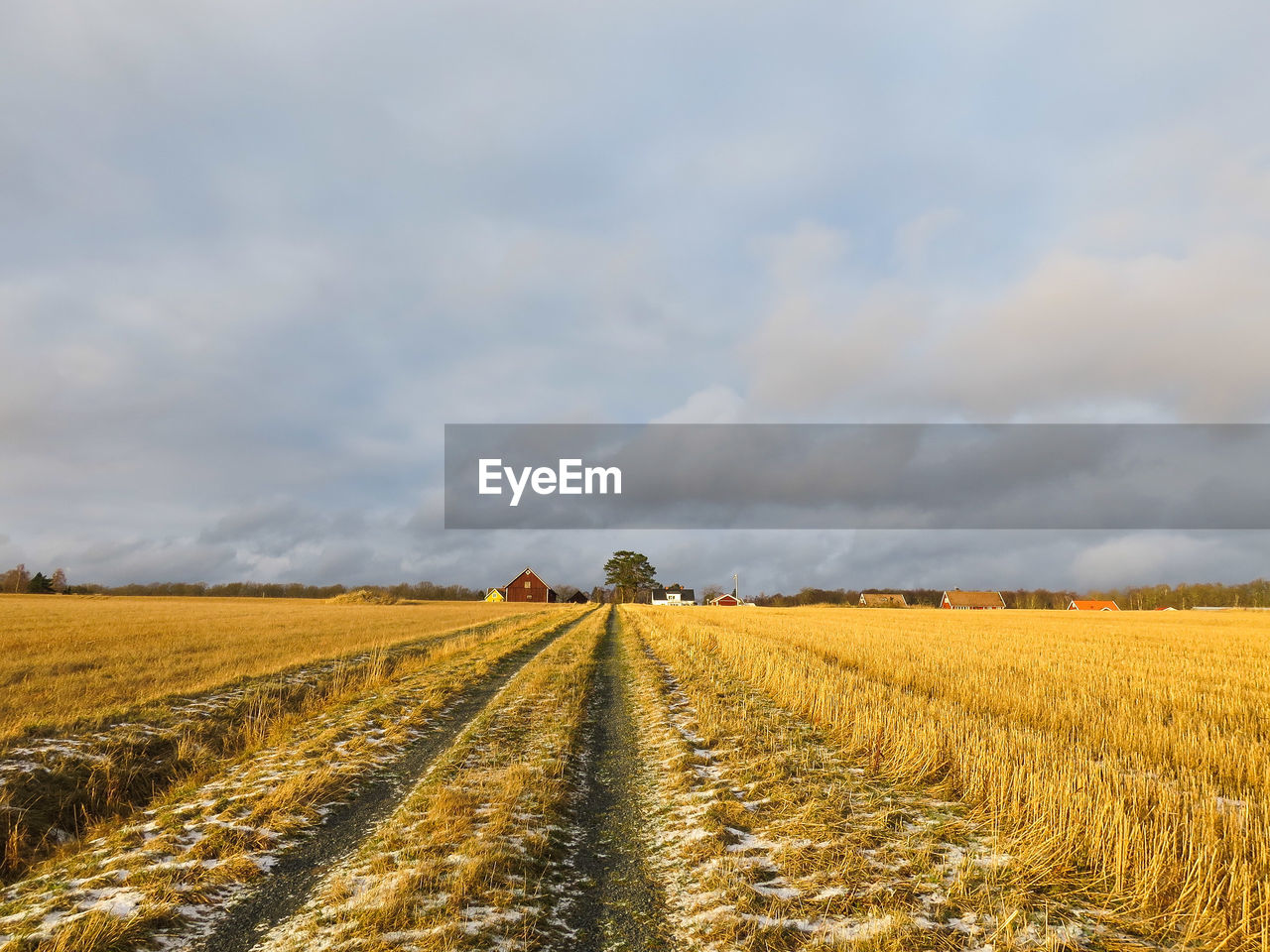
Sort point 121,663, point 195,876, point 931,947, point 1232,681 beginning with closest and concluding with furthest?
point 931,947, point 195,876, point 1232,681, point 121,663

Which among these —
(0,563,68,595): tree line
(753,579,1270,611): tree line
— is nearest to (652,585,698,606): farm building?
(753,579,1270,611): tree line

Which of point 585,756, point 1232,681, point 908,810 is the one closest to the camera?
point 908,810

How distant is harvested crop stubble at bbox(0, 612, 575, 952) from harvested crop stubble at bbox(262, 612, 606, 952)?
1199 millimetres

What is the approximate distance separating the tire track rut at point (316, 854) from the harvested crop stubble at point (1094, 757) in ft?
24.5

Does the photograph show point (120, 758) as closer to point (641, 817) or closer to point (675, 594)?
point (641, 817)

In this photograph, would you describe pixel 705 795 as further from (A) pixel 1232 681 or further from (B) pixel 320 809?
(A) pixel 1232 681

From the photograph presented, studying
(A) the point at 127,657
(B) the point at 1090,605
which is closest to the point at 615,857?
(A) the point at 127,657

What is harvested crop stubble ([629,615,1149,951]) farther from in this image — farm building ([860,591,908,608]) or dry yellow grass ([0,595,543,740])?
farm building ([860,591,908,608])

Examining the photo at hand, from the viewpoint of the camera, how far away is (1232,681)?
18391 millimetres

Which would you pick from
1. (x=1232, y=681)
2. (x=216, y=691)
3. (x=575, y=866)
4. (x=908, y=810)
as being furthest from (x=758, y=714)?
(x=1232, y=681)

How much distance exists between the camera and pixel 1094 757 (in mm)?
10102

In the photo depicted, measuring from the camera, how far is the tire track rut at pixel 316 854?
558 cm

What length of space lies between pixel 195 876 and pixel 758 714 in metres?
10.2

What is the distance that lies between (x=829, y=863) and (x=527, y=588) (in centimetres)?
11657
